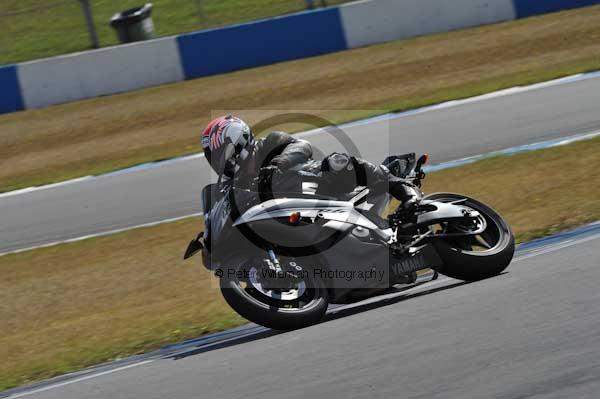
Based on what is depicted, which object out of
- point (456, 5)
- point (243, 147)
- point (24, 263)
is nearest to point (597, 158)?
point (243, 147)

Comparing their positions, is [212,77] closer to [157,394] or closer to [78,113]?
[78,113]

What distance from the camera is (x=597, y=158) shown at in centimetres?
976

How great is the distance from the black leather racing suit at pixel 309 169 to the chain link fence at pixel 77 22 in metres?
12.0

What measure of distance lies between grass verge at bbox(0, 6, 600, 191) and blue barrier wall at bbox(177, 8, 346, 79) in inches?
10.6

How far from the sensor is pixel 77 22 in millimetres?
18328

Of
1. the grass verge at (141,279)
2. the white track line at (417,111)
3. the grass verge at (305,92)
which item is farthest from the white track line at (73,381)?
the grass verge at (305,92)

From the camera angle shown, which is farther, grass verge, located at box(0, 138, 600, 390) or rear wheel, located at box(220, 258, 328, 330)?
grass verge, located at box(0, 138, 600, 390)

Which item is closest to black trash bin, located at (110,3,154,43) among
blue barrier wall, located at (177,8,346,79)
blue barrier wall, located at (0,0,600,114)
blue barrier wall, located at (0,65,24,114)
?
blue barrier wall, located at (0,0,600,114)

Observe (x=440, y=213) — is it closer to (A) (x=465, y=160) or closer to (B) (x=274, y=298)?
(B) (x=274, y=298)

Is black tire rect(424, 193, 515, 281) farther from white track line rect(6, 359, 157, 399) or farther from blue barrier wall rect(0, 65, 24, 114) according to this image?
blue barrier wall rect(0, 65, 24, 114)

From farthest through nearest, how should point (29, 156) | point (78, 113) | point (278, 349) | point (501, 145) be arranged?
point (78, 113) → point (29, 156) → point (501, 145) → point (278, 349)

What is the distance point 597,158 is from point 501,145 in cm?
169

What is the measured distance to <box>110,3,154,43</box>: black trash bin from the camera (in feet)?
60.1

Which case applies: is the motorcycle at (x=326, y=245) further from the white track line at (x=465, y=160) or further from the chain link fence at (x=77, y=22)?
the chain link fence at (x=77, y=22)
